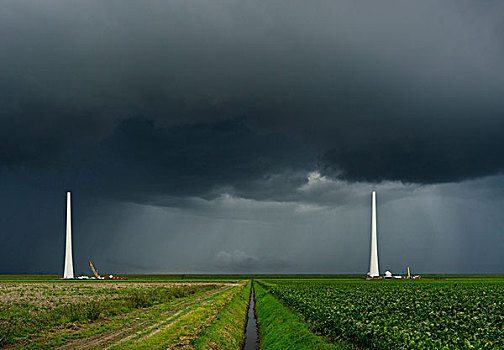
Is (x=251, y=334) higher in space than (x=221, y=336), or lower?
lower

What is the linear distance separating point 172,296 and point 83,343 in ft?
139

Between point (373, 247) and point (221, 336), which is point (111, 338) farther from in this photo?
point (373, 247)

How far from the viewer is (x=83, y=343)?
25078 millimetres

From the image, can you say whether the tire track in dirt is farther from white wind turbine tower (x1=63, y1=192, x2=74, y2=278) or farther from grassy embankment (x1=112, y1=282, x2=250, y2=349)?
white wind turbine tower (x1=63, y1=192, x2=74, y2=278)

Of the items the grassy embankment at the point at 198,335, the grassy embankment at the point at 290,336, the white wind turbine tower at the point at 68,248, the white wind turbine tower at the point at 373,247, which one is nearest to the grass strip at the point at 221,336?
the grassy embankment at the point at 198,335

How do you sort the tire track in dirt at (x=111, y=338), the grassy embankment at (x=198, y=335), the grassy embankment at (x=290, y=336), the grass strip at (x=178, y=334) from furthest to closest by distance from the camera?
the tire track in dirt at (x=111, y=338), the grassy embankment at (x=198, y=335), the grass strip at (x=178, y=334), the grassy embankment at (x=290, y=336)

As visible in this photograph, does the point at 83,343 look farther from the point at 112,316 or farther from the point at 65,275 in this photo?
the point at 65,275

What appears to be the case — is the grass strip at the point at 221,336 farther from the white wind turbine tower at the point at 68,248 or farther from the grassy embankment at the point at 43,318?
the white wind turbine tower at the point at 68,248

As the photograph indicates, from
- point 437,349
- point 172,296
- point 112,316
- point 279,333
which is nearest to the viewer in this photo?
point 437,349

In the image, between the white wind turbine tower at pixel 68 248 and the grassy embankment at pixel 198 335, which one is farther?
the white wind turbine tower at pixel 68 248

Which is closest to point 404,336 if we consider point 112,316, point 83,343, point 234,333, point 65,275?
point 234,333

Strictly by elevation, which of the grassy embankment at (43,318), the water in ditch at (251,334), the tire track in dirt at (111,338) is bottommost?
the water in ditch at (251,334)

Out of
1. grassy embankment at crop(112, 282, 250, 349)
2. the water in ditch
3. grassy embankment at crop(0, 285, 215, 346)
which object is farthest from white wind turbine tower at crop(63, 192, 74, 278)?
grassy embankment at crop(112, 282, 250, 349)

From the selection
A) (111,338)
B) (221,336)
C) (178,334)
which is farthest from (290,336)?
(111,338)
